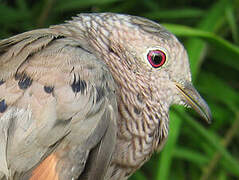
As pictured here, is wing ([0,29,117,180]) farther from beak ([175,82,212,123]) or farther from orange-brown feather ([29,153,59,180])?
beak ([175,82,212,123])

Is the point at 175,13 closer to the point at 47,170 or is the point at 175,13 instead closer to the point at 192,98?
the point at 192,98

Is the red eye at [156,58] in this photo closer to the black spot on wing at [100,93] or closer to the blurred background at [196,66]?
the black spot on wing at [100,93]

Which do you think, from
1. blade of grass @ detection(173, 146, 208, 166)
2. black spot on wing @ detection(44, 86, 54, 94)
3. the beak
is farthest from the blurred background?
black spot on wing @ detection(44, 86, 54, 94)

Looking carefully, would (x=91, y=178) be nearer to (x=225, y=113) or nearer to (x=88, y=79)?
(x=88, y=79)

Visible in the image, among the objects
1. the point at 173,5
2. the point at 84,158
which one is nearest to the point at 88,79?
→ the point at 84,158

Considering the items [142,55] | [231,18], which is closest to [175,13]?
[231,18]
